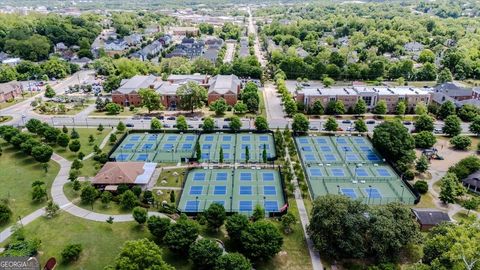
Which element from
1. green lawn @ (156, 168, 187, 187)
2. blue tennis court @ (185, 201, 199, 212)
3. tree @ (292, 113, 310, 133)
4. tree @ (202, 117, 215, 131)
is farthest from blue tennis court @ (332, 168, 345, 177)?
tree @ (202, 117, 215, 131)

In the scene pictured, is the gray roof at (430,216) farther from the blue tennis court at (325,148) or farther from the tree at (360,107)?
the tree at (360,107)

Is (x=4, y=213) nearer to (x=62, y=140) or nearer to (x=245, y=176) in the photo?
(x=62, y=140)

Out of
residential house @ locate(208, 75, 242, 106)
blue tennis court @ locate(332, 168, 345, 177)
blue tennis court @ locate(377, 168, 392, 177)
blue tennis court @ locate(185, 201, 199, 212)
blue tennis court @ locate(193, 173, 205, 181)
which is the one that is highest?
residential house @ locate(208, 75, 242, 106)

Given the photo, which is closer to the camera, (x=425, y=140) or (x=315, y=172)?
(x=315, y=172)

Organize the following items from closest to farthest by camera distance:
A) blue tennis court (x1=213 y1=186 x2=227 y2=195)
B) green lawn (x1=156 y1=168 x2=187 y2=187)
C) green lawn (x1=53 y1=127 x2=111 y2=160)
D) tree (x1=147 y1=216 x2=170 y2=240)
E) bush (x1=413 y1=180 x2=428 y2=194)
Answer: tree (x1=147 y1=216 x2=170 y2=240) < bush (x1=413 y1=180 x2=428 y2=194) < blue tennis court (x1=213 y1=186 x2=227 y2=195) < green lawn (x1=156 y1=168 x2=187 y2=187) < green lawn (x1=53 y1=127 x2=111 y2=160)

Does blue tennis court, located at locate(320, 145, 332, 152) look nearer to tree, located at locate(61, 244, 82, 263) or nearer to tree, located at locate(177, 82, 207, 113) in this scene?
tree, located at locate(177, 82, 207, 113)

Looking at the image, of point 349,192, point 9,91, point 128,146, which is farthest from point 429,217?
point 9,91
